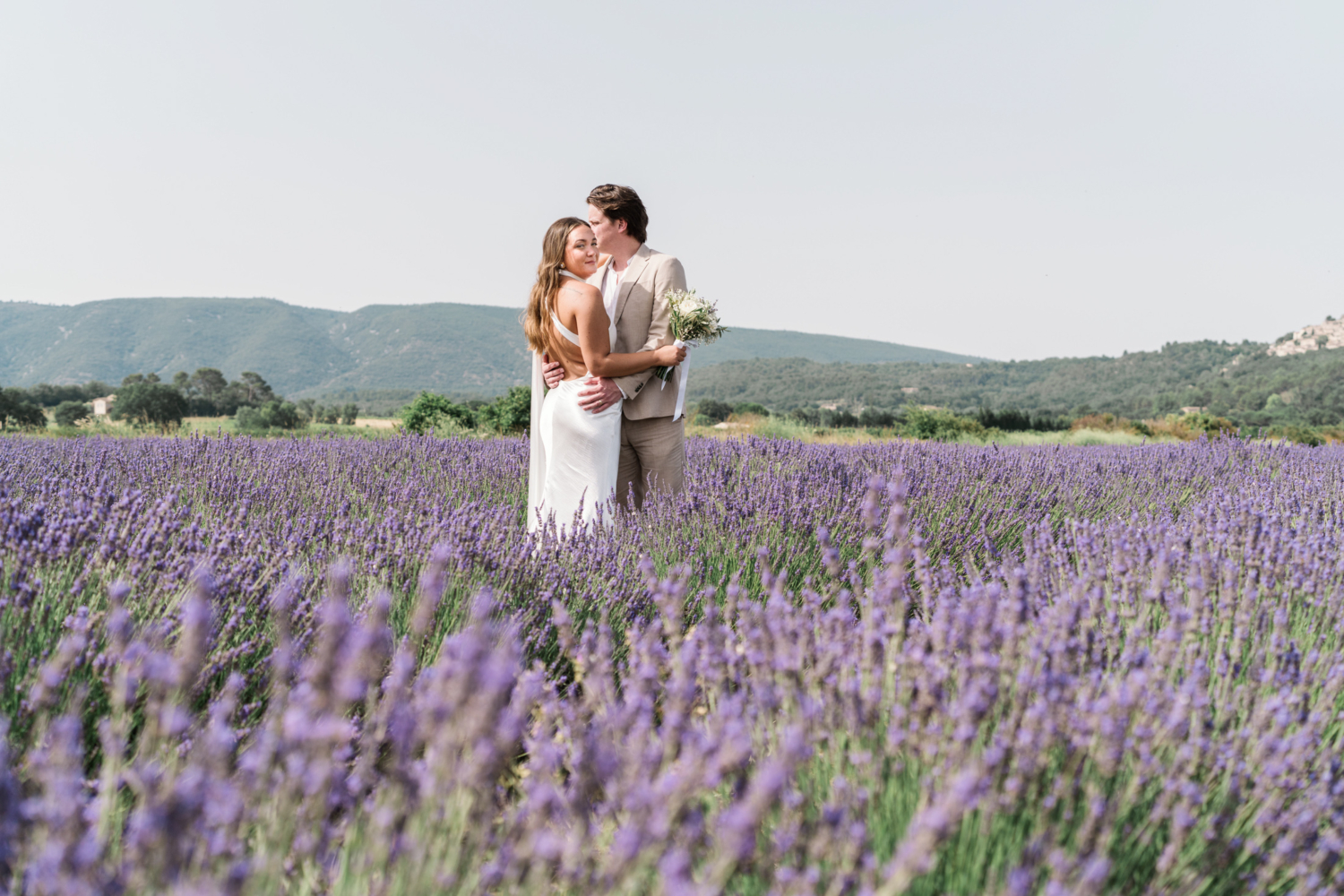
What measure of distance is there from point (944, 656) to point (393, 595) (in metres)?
1.53

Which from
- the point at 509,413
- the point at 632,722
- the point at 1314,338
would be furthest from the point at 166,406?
the point at 1314,338

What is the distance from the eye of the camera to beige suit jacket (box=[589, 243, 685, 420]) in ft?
11.4

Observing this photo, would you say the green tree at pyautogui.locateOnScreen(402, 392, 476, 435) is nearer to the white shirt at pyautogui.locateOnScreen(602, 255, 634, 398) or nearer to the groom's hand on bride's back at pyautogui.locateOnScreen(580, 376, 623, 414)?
the white shirt at pyautogui.locateOnScreen(602, 255, 634, 398)

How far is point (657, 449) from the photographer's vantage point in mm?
3699

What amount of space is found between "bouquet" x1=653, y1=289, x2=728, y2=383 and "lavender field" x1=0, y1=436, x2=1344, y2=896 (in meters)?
1.21

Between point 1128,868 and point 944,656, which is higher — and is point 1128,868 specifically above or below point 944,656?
below

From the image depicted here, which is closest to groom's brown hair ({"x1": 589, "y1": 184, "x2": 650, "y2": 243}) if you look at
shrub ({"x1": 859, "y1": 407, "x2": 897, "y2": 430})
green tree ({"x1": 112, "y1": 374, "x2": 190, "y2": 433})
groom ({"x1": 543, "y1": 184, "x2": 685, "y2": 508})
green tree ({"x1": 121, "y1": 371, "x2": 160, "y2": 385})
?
groom ({"x1": 543, "y1": 184, "x2": 685, "y2": 508})

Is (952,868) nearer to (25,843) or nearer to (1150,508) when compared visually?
(25,843)

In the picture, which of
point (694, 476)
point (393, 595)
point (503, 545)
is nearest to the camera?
point (393, 595)

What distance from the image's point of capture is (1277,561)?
6.70ft

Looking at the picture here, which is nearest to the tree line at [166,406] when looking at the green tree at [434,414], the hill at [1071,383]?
the green tree at [434,414]

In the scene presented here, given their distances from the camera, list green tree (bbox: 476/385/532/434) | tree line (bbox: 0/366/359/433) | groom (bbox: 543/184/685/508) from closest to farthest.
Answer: groom (bbox: 543/184/685/508)
green tree (bbox: 476/385/532/434)
tree line (bbox: 0/366/359/433)

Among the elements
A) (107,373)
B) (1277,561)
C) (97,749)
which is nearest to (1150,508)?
(1277,561)

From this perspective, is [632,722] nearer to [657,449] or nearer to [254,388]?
[657,449]
